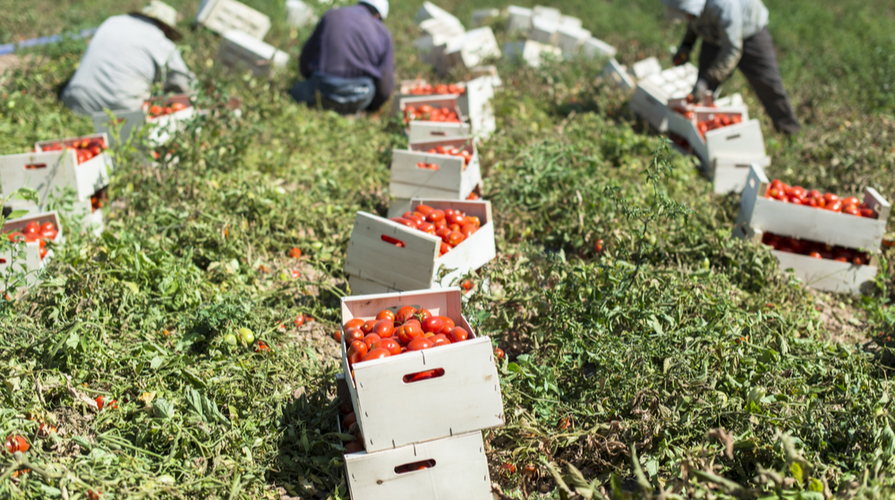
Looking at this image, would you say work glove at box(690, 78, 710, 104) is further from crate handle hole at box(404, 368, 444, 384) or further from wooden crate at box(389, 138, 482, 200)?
crate handle hole at box(404, 368, 444, 384)

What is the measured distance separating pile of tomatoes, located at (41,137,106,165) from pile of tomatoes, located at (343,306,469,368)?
11.4 feet

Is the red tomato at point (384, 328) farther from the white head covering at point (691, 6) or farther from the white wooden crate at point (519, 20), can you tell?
the white wooden crate at point (519, 20)

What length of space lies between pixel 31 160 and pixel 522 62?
695 centimetres

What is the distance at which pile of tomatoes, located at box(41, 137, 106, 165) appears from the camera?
16.3 ft

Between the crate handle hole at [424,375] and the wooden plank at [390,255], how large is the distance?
1014 mm

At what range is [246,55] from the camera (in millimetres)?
8227

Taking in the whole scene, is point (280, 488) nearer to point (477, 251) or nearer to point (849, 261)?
point (477, 251)

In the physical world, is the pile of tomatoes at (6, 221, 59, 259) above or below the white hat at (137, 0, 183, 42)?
below

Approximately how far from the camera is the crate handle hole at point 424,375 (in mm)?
2588

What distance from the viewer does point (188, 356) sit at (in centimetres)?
333

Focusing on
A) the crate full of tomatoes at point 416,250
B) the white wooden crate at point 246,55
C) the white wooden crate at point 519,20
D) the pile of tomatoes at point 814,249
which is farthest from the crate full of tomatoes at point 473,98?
the white wooden crate at point 519,20

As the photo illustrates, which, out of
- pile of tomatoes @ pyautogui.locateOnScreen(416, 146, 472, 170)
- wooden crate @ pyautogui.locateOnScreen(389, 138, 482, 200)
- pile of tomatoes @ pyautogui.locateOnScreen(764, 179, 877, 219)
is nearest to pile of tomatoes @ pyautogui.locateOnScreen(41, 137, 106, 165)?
wooden crate @ pyautogui.locateOnScreen(389, 138, 482, 200)

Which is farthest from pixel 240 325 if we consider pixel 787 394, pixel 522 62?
pixel 522 62

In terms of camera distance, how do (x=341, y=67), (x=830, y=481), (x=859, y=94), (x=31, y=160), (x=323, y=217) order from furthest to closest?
1. (x=859, y=94)
2. (x=341, y=67)
3. (x=323, y=217)
4. (x=31, y=160)
5. (x=830, y=481)
